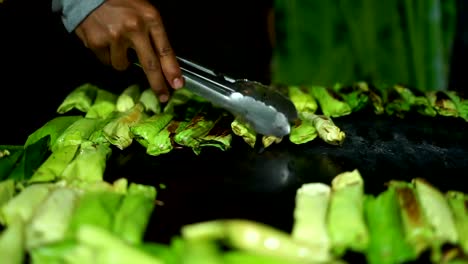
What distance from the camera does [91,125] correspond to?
3633mm

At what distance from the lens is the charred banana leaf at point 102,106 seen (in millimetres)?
3889

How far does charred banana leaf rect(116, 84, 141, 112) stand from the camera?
3.93 m

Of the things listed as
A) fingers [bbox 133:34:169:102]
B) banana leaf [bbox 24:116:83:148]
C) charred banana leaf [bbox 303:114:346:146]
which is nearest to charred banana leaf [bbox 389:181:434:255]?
charred banana leaf [bbox 303:114:346:146]

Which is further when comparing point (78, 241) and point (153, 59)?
point (153, 59)

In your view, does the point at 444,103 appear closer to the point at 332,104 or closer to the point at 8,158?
the point at 332,104

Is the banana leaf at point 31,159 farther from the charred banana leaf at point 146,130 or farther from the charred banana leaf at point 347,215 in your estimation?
the charred banana leaf at point 347,215

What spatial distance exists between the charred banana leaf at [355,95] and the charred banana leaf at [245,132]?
3.01 ft

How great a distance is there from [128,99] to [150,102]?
0.15m

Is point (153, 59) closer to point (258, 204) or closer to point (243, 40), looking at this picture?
point (258, 204)

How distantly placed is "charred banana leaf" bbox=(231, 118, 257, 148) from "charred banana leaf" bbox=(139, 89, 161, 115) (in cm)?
68

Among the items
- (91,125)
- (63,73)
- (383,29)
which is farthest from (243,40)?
(91,125)

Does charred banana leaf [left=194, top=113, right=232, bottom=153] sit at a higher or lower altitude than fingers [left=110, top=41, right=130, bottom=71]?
lower

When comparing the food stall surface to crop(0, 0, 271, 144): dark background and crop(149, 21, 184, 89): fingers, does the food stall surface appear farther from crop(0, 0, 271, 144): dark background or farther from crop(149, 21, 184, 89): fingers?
crop(0, 0, 271, 144): dark background

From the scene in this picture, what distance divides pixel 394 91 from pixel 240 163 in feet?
5.12
